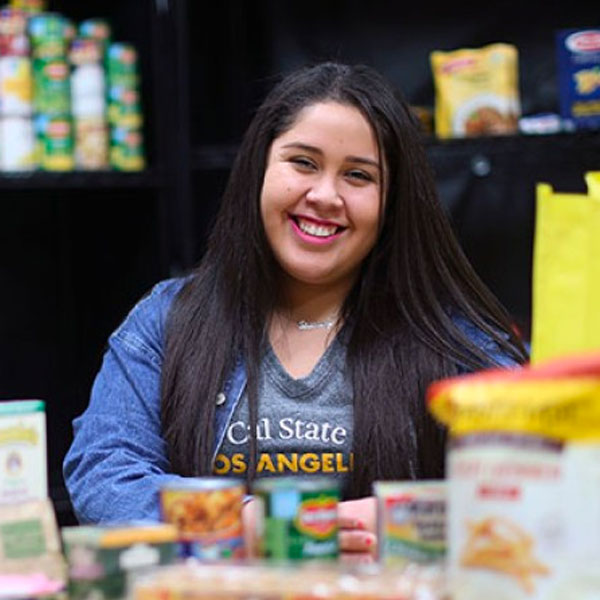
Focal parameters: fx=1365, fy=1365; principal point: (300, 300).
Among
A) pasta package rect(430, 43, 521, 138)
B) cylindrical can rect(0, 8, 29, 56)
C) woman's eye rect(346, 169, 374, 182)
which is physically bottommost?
woman's eye rect(346, 169, 374, 182)

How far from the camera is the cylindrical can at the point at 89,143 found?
9.71 feet

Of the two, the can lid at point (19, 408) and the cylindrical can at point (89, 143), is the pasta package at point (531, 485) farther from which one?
the cylindrical can at point (89, 143)

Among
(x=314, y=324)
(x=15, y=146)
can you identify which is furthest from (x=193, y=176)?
(x=314, y=324)

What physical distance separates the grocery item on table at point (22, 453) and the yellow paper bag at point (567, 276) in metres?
0.47

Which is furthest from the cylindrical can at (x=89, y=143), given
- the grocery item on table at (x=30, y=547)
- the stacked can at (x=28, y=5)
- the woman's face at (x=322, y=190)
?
the grocery item on table at (x=30, y=547)

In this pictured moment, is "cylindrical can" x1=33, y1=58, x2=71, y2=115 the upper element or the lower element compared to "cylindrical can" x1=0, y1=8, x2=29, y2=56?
lower

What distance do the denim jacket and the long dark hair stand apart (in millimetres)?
22

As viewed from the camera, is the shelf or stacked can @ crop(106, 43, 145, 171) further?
stacked can @ crop(106, 43, 145, 171)

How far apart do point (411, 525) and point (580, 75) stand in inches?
71.8

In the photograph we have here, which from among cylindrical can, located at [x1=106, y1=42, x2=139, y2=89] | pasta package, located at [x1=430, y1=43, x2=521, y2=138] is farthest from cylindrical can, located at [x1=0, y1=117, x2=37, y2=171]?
pasta package, located at [x1=430, y1=43, x2=521, y2=138]

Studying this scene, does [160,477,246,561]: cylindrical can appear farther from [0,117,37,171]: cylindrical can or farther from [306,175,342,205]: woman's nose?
[0,117,37,171]: cylindrical can

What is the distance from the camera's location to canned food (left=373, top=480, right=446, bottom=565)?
1084 millimetres

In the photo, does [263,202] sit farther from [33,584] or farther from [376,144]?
[33,584]

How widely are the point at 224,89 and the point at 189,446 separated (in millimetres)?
1477
